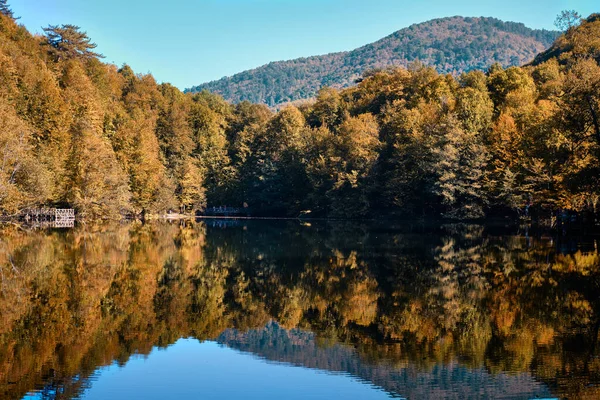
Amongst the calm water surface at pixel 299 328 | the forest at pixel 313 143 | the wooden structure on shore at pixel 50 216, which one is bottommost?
the calm water surface at pixel 299 328

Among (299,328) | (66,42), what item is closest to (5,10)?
(66,42)

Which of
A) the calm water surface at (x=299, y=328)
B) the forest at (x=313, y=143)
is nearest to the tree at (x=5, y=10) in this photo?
the forest at (x=313, y=143)

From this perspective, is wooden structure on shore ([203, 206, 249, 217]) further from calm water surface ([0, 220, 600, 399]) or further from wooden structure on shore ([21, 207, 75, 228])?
calm water surface ([0, 220, 600, 399])

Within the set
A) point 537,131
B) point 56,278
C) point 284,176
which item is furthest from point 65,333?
point 284,176

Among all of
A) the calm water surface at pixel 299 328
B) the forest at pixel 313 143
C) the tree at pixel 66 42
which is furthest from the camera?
the tree at pixel 66 42

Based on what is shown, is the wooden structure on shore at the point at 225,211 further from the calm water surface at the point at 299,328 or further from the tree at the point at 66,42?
the calm water surface at the point at 299,328

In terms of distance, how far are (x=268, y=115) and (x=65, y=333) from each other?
108 meters

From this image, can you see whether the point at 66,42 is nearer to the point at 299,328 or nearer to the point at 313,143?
the point at 313,143

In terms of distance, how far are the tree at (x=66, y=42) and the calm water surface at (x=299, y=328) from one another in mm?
62474

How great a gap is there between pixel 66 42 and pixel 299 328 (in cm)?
8022

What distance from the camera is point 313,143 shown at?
3423 inches

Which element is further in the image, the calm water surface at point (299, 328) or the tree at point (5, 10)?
the tree at point (5, 10)

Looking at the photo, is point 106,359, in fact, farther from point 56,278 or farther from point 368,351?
point 56,278

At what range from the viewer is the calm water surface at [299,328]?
10.1 m
